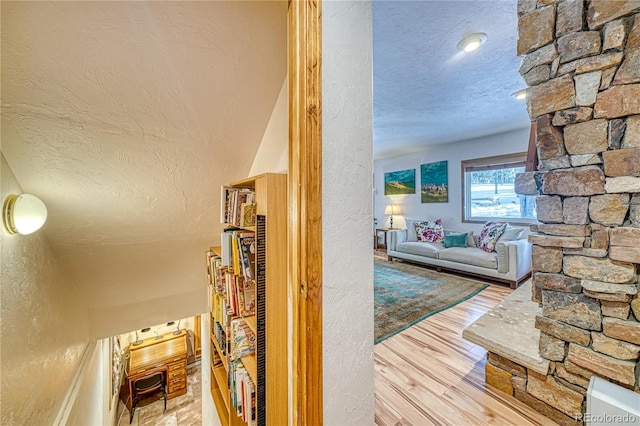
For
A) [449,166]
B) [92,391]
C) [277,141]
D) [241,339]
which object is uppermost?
[449,166]

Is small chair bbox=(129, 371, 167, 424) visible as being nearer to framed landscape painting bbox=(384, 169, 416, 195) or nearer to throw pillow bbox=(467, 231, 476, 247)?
throw pillow bbox=(467, 231, 476, 247)

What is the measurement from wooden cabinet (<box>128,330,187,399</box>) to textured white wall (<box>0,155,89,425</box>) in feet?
9.04

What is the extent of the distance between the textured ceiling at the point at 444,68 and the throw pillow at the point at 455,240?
1804 mm

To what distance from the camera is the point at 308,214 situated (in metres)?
0.73

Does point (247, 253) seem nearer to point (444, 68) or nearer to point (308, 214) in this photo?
point (308, 214)

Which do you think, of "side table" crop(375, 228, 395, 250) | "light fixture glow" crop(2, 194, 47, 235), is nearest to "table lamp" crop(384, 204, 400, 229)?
"side table" crop(375, 228, 395, 250)

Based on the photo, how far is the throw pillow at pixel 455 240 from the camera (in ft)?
13.7

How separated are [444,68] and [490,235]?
2879 millimetres

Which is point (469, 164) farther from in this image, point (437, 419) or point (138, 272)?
point (138, 272)

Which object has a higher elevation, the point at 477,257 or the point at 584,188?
the point at 584,188

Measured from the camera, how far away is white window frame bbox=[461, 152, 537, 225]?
3950mm

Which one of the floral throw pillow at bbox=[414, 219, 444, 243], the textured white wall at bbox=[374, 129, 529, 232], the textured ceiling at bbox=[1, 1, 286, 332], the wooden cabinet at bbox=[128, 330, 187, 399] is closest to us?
the textured ceiling at bbox=[1, 1, 286, 332]

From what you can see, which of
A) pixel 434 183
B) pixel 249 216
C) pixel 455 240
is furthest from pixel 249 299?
pixel 434 183

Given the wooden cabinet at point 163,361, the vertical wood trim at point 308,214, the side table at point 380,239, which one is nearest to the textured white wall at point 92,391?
the wooden cabinet at point 163,361
